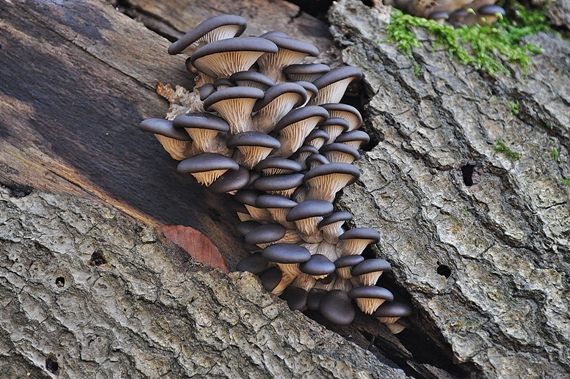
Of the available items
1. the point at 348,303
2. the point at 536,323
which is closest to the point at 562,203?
the point at 536,323

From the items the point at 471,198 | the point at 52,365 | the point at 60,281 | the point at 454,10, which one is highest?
the point at 454,10

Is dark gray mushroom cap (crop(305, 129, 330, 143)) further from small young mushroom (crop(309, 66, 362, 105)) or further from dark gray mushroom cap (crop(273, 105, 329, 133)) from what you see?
small young mushroom (crop(309, 66, 362, 105))

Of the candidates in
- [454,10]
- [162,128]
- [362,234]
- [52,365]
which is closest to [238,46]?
[162,128]

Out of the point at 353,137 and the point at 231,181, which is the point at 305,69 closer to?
the point at 353,137

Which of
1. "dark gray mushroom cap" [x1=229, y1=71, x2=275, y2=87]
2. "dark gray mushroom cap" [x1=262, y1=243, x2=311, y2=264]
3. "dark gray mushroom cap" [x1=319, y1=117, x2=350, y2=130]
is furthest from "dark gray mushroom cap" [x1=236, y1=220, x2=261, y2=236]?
"dark gray mushroom cap" [x1=229, y1=71, x2=275, y2=87]

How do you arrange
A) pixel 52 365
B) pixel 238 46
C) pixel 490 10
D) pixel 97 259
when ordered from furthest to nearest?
pixel 490 10 → pixel 97 259 → pixel 238 46 → pixel 52 365

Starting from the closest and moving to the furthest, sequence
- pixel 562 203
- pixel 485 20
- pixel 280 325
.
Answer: pixel 280 325 → pixel 562 203 → pixel 485 20

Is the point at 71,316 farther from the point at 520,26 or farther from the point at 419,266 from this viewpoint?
the point at 520,26
